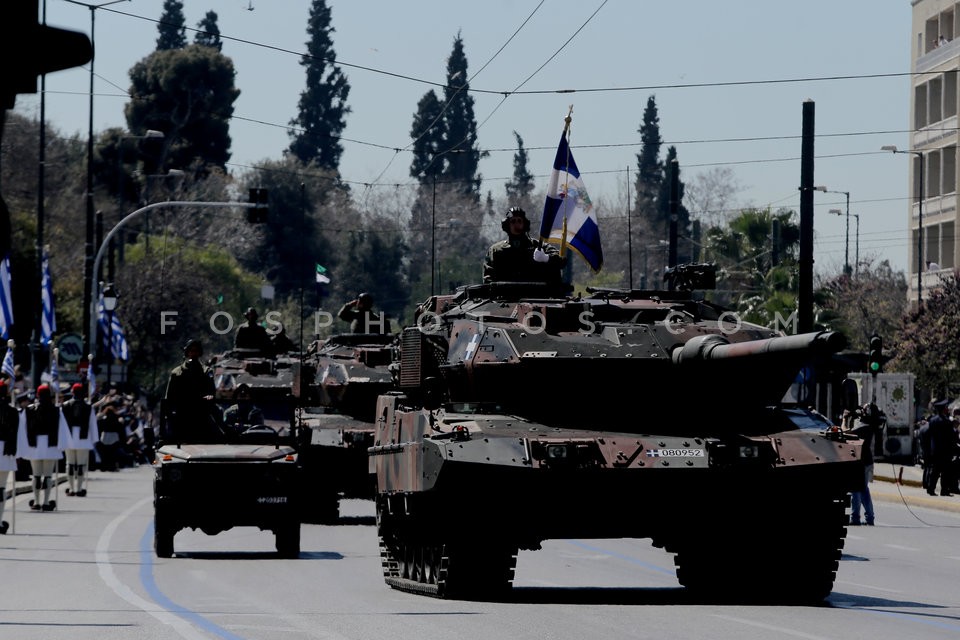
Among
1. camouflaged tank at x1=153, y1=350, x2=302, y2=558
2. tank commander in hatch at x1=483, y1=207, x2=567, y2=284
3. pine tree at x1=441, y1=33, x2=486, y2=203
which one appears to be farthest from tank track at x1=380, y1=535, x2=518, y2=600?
pine tree at x1=441, y1=33, x2=486, y2=203

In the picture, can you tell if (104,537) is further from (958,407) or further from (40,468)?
(958,407)

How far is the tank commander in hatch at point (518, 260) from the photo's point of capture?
20.2 meters

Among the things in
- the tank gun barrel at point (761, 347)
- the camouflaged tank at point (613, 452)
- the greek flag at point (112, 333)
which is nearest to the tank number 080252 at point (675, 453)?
the camouflaged tank at point (613, 452)

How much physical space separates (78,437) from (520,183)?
95923 mm

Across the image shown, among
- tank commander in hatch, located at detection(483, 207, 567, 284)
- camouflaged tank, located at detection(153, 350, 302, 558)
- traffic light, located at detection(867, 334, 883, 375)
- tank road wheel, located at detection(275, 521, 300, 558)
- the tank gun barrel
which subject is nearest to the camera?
the tank gun barrel

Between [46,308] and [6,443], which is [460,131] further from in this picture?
[6,443]

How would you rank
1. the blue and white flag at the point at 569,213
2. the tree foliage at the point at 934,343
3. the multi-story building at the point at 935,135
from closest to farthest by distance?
the blue and white flag at the point at 569,213, the tree foliage at the point at 934,343, the multi-story building at the point at 935,135

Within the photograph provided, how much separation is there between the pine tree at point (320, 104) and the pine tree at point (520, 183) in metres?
Answer: 11.2

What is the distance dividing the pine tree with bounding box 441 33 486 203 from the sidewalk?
64815 mm

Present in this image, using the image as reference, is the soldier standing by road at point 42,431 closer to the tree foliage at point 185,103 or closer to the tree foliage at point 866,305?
the tree foliage at point 866,305

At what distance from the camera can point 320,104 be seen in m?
114

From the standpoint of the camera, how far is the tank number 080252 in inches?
628

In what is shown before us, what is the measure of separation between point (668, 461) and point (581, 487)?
0.73 metres

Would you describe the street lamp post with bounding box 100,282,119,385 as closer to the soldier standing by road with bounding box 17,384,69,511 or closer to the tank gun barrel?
the soldier standing by road with bounding box 17,384,69,511
